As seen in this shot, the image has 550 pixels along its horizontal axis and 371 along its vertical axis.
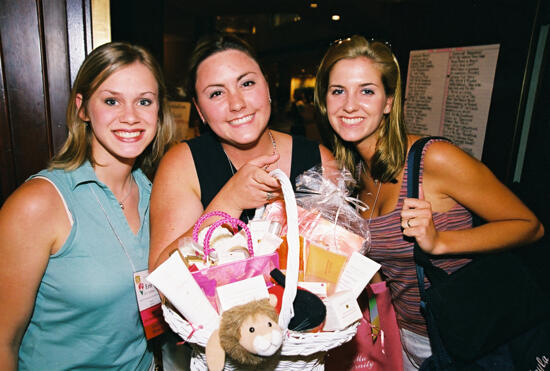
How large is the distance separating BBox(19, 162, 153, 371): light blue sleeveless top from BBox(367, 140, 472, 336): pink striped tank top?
1084 millimetres

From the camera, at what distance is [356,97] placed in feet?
4.88

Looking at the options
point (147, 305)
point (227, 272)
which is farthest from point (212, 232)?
point (147, 305)

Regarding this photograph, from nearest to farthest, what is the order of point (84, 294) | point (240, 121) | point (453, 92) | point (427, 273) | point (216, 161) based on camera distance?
1. point (84, 294)
2. point (427, 273)
3. point (240, 121)
4. point (216, 161)
5. point (453, 92)

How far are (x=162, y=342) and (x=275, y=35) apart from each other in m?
12.0

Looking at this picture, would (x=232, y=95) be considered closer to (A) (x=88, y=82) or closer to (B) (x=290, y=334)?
(A) (x=88, y=82)

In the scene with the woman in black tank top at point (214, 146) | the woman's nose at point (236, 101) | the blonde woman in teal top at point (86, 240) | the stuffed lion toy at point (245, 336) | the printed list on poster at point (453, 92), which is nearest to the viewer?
the stuffed lion toy at point (245, 336)

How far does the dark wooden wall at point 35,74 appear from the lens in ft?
5.16

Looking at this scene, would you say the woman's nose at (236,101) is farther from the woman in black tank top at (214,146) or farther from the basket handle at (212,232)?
the basket handle at (212,232)

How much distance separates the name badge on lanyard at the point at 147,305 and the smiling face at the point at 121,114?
0.53m

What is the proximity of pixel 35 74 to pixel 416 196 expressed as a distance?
1971 mm

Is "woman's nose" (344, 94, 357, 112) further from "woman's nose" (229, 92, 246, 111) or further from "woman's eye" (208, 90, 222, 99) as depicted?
"woman's eye" (208, 90, 222, 99)

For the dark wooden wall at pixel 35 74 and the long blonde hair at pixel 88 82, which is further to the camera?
the dark wooden wall at pixel 35 74

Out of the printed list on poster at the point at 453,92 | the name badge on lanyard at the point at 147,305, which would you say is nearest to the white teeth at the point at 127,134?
the name badge on lanyard at the point at 147,305

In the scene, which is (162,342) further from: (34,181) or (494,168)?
(494,168)
